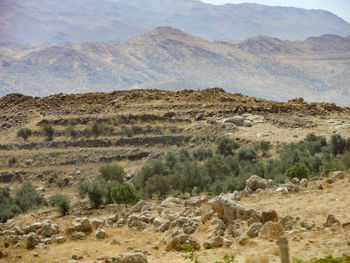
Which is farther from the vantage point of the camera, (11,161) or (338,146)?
(11,161)

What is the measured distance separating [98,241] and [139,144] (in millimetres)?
22634

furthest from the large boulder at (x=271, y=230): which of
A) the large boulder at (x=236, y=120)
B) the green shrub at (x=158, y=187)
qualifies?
the large boulder at (x=236, y=120)

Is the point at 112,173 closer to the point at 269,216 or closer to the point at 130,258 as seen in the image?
the point at 269,216

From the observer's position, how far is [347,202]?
12.1m

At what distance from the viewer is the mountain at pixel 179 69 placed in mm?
151875

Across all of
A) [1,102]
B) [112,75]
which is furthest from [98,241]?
[112,75]

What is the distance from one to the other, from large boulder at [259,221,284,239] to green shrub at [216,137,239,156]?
18519 mm

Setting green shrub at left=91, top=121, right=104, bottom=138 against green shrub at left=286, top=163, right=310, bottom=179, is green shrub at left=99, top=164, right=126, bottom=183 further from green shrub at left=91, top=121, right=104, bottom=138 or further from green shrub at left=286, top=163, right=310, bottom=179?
green shrub at left=286, top=163, right=310, bottom=179

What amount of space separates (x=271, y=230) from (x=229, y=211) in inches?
53.0

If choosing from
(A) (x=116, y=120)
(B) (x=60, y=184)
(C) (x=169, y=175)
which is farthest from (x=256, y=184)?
(A) (x=116, y=120)

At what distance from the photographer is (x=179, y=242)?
421 inches

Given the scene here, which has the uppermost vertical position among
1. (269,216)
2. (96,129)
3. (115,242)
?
(269,216)

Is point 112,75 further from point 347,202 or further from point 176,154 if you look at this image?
point 347,202

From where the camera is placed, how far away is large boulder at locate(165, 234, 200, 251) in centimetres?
1060
